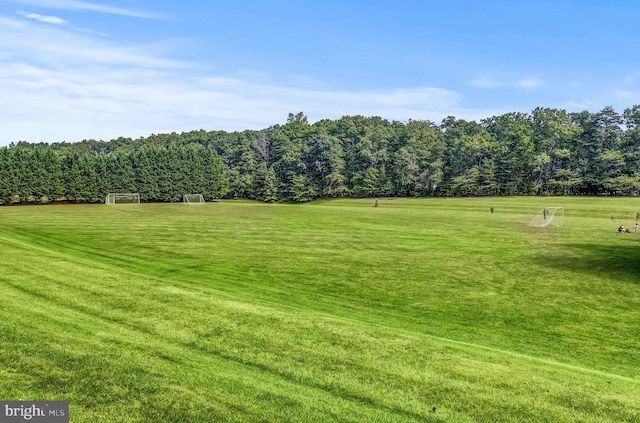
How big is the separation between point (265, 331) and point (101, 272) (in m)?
9.47

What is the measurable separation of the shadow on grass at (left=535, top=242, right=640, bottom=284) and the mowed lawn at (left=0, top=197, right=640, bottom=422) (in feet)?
0.79

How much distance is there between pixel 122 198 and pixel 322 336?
100983 millimetres

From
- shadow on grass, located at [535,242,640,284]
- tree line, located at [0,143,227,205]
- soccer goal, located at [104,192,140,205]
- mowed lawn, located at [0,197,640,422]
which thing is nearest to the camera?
mowed lawn, located at [0,197,640,422]

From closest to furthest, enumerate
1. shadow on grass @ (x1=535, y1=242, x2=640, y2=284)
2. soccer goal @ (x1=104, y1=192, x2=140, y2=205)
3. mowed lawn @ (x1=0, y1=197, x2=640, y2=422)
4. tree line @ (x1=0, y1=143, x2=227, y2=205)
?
mowed lawn @ (x1=0, y1=197, x2=640, y2=422)
shadow on grass @ (x1=535, y1=242, x2=640, y2=284)
tree line @ (x1=0, y1=143, x2=227, y2=205)
soccer goal @ (x1=104, y1=192, x2=140, y2=205)

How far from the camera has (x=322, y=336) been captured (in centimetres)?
1139

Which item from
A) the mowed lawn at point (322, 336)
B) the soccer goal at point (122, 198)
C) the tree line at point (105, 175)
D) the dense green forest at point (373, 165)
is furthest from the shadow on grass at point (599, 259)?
the tree line at point (105, 175)

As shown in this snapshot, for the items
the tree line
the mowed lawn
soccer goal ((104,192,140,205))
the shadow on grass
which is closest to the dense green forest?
the tree line

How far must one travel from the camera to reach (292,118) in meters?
183

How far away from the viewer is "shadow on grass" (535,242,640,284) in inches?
926

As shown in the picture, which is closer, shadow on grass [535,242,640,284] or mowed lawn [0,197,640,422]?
mowed lawn [0,197,640,422]

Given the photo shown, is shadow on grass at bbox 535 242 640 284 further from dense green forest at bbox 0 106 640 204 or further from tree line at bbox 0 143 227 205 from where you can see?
tree line at bbox 0 143 227 205

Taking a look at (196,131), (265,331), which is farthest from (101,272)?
(196,131)

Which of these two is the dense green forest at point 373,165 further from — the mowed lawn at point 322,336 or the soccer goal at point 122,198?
the mowed lawn at point 322,336

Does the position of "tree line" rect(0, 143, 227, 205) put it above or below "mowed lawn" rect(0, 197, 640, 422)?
above
